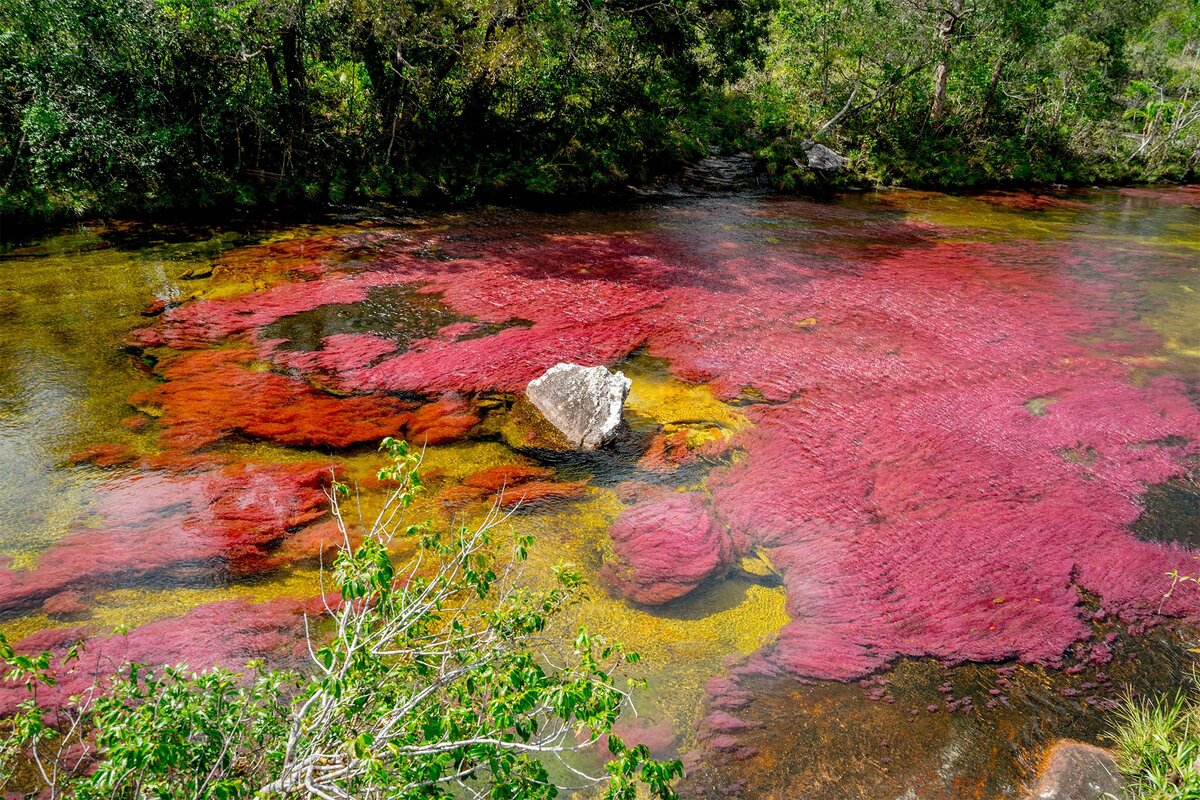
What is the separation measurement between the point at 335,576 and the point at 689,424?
169 inches

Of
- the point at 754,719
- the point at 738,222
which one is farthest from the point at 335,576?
the point at 738,222

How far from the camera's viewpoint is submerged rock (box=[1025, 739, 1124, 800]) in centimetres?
319

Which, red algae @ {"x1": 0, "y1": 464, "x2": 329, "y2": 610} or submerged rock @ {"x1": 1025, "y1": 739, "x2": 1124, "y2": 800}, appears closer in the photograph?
submerged rock @ {"x1": 1025, "y1": 739, "x2": 1124, "y2": 800}

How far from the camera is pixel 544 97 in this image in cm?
1398

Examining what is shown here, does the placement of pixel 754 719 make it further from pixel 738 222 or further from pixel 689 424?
pixel 738 222

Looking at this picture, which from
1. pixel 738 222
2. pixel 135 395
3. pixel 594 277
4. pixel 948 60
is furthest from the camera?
pixel 948 60

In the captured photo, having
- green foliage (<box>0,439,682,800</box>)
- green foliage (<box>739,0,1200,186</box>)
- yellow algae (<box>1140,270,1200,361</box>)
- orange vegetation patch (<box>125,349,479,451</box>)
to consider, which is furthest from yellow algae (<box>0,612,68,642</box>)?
green foliage (<box>739,0,1200,186</box>)

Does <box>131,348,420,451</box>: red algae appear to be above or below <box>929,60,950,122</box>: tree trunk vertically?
below

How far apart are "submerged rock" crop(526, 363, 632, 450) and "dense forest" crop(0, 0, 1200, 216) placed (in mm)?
7989

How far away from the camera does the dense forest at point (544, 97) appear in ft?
33.2

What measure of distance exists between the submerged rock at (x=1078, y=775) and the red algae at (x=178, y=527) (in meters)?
4.45

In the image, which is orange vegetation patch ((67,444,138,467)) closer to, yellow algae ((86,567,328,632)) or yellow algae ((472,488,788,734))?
yellow algae ((86,567,328,632))

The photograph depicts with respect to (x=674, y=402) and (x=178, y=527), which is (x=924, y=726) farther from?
(x=178, y=527)

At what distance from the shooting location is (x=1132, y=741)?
3.39 meters
